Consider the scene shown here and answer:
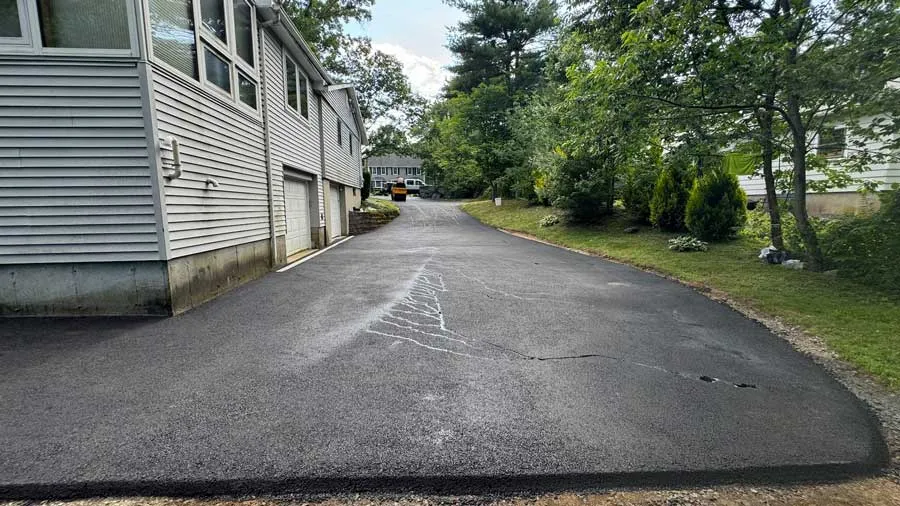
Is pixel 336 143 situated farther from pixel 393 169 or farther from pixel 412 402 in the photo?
pixel 393 169

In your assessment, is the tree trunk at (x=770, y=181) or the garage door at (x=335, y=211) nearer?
the tree trunk at (x=770, y=181)

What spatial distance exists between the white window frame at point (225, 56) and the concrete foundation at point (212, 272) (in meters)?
2.23

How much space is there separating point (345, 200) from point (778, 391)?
14.0m

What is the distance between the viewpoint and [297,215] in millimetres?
9984

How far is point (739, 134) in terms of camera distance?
7.34 metres

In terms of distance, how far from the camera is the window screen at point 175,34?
15.1 feet

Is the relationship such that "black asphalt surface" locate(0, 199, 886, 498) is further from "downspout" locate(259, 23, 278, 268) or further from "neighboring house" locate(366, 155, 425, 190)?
"neighboring house" locate(366, 155, 425, 190)

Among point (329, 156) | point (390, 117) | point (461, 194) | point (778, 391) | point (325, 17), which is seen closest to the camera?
point (778, 391)

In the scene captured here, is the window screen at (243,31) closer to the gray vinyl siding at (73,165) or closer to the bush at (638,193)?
the gray vinyl siding at (73,165)

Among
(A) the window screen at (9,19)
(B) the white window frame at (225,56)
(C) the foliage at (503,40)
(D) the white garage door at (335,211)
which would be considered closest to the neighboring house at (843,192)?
(B) the white window frame at (225,56)

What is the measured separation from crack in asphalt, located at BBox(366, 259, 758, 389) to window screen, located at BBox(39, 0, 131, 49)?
403 cm

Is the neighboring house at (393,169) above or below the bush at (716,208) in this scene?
above

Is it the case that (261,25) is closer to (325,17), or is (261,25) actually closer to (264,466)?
(264,466)

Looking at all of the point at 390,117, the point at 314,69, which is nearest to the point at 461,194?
the point at 390,117
